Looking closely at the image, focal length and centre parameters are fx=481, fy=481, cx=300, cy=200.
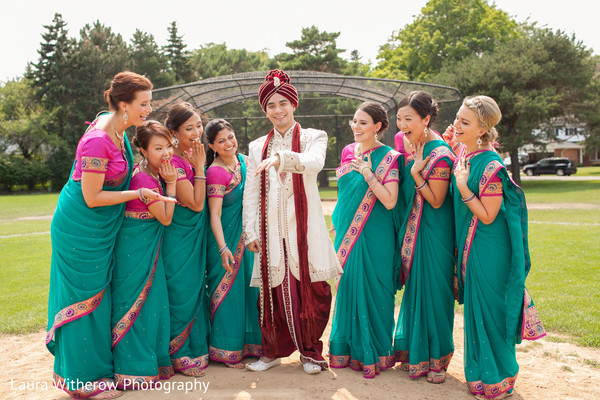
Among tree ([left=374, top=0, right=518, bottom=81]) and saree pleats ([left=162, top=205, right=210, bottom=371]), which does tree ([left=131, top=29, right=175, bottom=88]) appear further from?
saree pleats ([left=162, top=205, right=210, bottom=371])

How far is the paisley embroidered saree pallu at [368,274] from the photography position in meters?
3.54

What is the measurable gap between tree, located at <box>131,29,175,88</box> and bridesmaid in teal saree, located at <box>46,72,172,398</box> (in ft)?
109

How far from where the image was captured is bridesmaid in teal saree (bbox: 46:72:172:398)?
3105mm

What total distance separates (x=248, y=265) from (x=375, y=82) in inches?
358

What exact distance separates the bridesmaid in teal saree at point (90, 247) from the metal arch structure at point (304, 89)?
751 cm

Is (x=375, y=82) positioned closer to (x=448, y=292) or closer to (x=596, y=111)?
(x=448, y=292)

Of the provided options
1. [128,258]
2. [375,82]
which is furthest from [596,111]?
[128,258]

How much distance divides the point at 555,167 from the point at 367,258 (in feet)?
115

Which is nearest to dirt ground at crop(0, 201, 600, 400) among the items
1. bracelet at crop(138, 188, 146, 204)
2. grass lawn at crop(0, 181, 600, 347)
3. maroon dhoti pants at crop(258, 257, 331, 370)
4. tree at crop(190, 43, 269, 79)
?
maroon dhoti pants at crop(258, 257, 331, 370)

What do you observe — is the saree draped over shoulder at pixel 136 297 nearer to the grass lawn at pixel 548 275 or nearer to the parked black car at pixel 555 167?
the grass lawn at pixel 548 275

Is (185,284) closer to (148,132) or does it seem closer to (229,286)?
(229,286)

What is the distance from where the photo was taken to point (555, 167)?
33688 mm

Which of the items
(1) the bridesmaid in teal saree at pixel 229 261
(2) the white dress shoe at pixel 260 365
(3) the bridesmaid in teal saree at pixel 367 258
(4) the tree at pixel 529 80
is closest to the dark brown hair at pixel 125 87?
(1) the bridesmaid in teal saree at pixel 229 261

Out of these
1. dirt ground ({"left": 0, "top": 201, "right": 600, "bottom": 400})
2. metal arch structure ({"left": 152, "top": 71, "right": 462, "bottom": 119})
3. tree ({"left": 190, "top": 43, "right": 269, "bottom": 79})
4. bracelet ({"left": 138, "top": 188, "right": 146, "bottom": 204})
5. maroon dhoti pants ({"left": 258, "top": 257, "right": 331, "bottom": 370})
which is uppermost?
tree ({"left": 190, "top": 43, "right": 269, "bottom": 79})
